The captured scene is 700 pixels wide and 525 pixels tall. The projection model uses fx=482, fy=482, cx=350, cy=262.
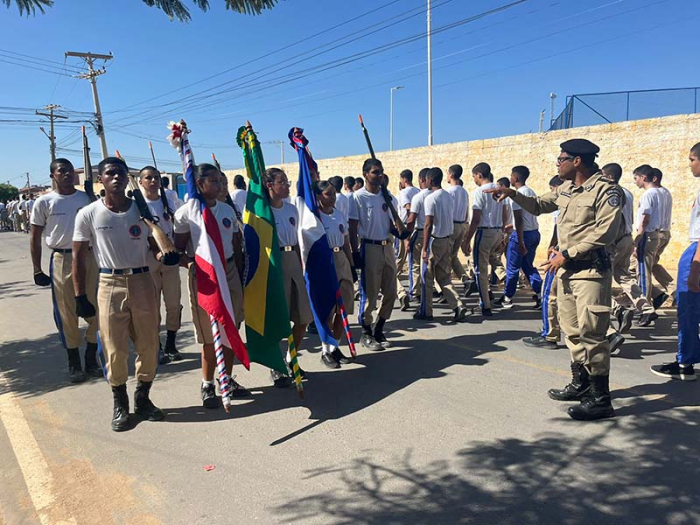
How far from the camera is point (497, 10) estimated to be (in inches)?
563

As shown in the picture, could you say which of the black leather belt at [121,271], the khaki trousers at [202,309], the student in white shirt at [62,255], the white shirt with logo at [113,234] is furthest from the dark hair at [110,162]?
the student in white shirt at [62,255]

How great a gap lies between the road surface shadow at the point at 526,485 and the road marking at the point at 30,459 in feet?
4.70

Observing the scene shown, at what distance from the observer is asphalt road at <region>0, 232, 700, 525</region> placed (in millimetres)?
2765

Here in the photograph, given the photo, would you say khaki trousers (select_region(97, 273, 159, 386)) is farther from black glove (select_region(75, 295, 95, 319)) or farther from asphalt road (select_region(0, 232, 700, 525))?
asphalt road (select_region(0, 232, 700, 525))

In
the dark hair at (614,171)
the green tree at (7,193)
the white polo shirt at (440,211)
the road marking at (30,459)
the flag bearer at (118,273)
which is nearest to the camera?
the road marking at (30,459)

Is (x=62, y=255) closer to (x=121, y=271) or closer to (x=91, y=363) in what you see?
(x=91, y=363)

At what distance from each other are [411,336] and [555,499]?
3.46 m

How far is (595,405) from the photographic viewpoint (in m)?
3.74

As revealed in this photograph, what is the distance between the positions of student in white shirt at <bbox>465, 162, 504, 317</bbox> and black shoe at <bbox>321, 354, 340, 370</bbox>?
301 cm

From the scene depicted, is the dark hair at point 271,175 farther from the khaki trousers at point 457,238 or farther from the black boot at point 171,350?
the khaki trousers at point 457,238

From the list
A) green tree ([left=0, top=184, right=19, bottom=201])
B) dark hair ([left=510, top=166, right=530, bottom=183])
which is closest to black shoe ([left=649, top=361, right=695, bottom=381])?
dark hair ([left=510, top=166, right=530, bottom=183])

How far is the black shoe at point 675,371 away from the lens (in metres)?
4.48

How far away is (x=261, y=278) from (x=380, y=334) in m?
2.07

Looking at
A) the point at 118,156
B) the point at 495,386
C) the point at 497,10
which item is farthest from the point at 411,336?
the point at 497,10
